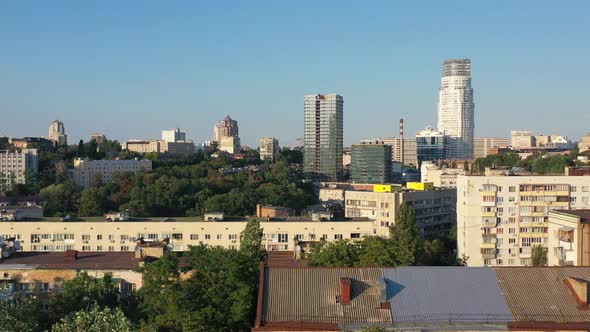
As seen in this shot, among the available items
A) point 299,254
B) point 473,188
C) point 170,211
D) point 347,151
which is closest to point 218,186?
point 170,211

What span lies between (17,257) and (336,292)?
67.0 feet

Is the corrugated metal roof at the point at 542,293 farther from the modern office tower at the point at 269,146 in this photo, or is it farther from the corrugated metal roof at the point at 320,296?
the modern office tower at the point at 269,146

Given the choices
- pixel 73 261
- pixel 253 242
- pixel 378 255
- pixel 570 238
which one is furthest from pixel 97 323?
pixel 570 238

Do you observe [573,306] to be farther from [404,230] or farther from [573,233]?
[404,230]

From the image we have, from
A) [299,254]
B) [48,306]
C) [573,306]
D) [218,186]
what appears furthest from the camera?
[218,186]

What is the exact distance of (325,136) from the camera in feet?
489

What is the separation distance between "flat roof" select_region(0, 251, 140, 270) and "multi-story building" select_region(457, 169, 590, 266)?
26118 millimetres

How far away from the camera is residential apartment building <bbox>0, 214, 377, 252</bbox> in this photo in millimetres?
47031

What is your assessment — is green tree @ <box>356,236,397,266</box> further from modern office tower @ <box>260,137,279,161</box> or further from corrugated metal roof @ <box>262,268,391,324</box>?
modern office tower @ <box>260,137,279,161</box>

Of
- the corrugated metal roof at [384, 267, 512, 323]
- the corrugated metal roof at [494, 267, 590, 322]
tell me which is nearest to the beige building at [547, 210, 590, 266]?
the corrugated metal roof at [494, 267, 590, 322]

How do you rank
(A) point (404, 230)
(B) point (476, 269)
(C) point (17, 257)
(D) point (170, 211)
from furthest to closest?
(D) point (170, 211) < (A) point (404, 230) < (C) point (17, 257) < (B) point (476, 269)

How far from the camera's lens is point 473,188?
50188 mm

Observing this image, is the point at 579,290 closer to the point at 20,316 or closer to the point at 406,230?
the point at 20,316

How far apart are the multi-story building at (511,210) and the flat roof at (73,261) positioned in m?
26.1
